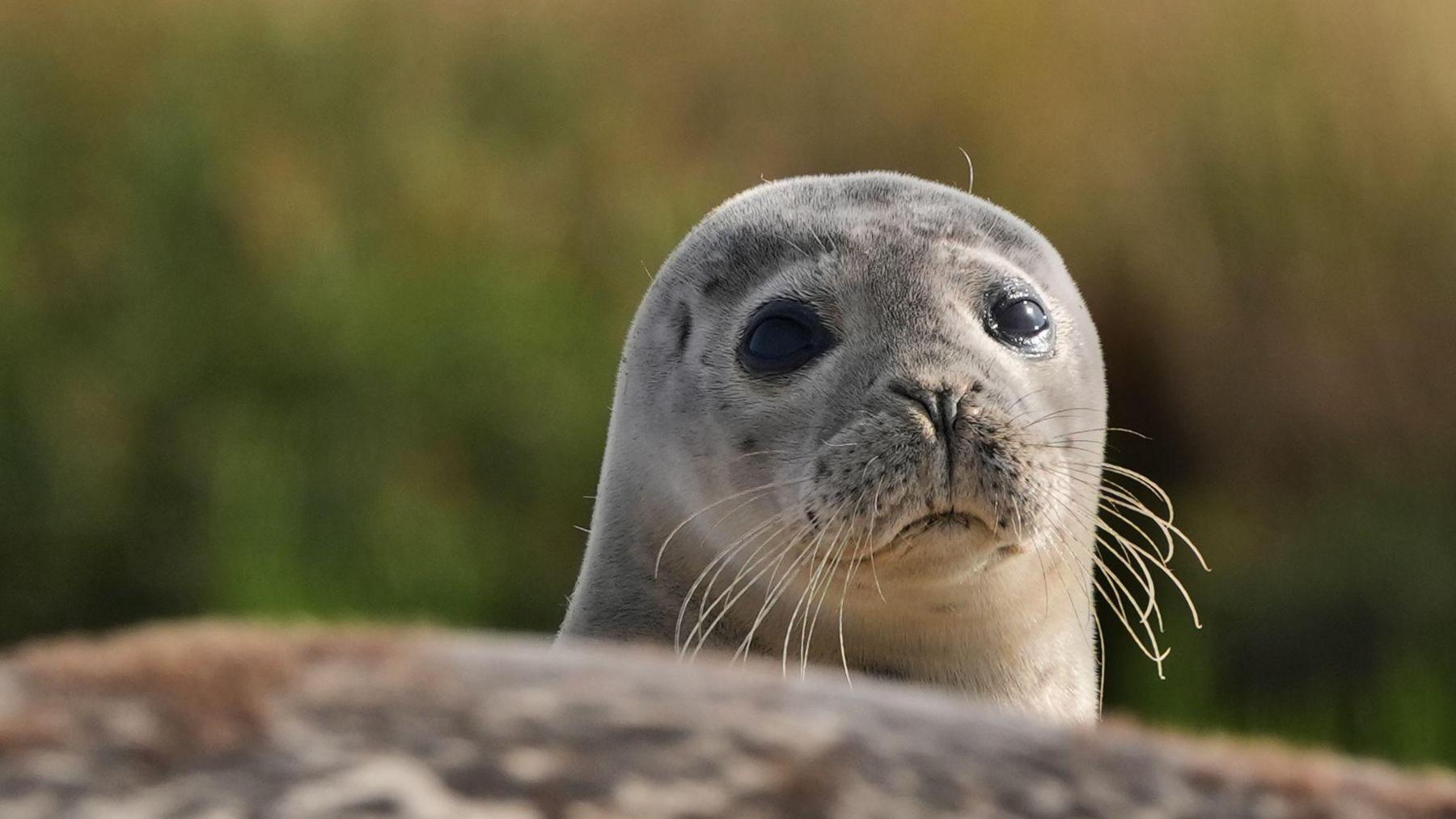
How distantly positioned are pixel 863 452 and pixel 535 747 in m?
1.90

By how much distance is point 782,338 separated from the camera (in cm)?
350

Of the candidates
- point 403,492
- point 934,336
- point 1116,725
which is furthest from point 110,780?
point 403,492

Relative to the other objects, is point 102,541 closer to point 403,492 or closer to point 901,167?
point 403,492

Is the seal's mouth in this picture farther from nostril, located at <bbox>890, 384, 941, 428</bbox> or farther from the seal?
nostril, located at <bbox>890, 384, 941, 428</bbox>

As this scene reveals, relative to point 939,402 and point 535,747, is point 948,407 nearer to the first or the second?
point 939,402

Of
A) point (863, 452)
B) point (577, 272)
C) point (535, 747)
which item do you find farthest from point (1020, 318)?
point (577, 272)

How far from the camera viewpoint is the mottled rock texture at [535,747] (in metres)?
1.24

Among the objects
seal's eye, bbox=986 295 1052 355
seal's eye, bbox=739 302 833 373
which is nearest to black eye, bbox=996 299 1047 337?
seal's eye, bbox=986 295 1052 355

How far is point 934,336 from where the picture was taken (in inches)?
131

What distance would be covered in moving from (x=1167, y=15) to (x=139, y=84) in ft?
19.0

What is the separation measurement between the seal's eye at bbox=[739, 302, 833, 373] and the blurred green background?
4.48 meters

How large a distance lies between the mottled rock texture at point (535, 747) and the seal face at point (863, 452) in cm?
167

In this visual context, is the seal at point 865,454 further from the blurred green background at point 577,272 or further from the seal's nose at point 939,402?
the blurred green background at point 577,272

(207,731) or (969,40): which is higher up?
(969,40)
